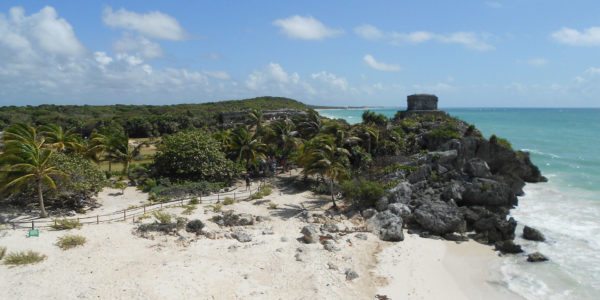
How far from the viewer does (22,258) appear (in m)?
18.9

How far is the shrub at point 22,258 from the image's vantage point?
18750mm

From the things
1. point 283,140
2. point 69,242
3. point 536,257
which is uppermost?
point 283,140

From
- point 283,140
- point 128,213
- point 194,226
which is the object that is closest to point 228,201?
point 194,226

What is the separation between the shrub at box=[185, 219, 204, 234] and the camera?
24.0 meters

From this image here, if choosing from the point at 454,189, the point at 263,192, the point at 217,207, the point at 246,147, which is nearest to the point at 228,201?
the point at 217,207

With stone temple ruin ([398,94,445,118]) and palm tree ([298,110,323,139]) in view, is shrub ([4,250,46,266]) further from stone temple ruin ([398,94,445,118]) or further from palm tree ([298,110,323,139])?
stone temple ruin ([398,94,445,118])

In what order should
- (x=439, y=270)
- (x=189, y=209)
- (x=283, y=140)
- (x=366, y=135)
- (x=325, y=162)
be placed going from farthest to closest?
(x=366, y=135) → (x=283, y=140) → (x=325, y=162) → (x=189, y=209) → (x=439, y=270)

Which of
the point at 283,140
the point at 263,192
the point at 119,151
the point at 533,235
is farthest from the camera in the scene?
the point at 283,140

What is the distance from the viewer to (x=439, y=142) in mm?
44156

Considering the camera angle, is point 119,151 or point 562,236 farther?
point 119,151

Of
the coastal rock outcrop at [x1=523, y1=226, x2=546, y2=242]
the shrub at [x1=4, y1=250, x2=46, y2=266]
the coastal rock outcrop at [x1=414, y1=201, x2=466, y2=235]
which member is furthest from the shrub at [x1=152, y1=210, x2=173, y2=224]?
the coastal rock outcrop at [x1=523, y1=226, x2=546, y2=242]

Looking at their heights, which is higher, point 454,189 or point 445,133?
point 445,133

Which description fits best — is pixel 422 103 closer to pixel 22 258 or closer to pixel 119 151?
pixel 119 151

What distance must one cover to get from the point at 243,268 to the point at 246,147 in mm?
19943
